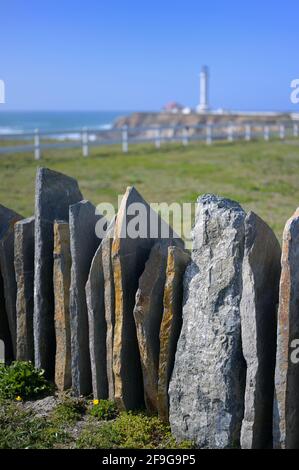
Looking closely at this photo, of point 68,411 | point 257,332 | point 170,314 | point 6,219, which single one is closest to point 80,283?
point 170,314

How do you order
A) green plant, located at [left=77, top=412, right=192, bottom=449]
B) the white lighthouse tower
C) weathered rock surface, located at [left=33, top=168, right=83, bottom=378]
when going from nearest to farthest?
green plant, located at [left=77, top=412, right=192, bottom=449] → weathered rock surface, located at [left=33, top=168, right=83, bottom=378] → the white lighthouse tower

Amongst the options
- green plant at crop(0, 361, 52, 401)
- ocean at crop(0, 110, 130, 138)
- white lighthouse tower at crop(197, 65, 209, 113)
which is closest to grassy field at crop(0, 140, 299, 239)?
green plant at crop(0, 361, 52, 401)

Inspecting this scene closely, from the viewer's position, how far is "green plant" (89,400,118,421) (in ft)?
14.1

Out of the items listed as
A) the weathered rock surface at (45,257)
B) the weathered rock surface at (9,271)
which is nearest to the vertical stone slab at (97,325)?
the weathered rock surface at (45,257)

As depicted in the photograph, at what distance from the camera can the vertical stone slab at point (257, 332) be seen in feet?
11.9

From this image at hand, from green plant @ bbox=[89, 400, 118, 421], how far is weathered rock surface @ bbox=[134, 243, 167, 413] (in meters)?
0.23

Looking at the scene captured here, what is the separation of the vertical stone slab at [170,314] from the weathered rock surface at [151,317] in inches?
3.7

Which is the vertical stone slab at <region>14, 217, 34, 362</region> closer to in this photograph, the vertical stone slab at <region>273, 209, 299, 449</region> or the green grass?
the green grass

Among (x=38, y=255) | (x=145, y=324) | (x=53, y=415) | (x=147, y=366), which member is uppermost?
(x=38, y=255)

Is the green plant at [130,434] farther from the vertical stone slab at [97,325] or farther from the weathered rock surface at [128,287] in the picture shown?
the vertical stone slab at [97,325]

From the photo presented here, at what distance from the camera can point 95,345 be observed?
438 centimetres
